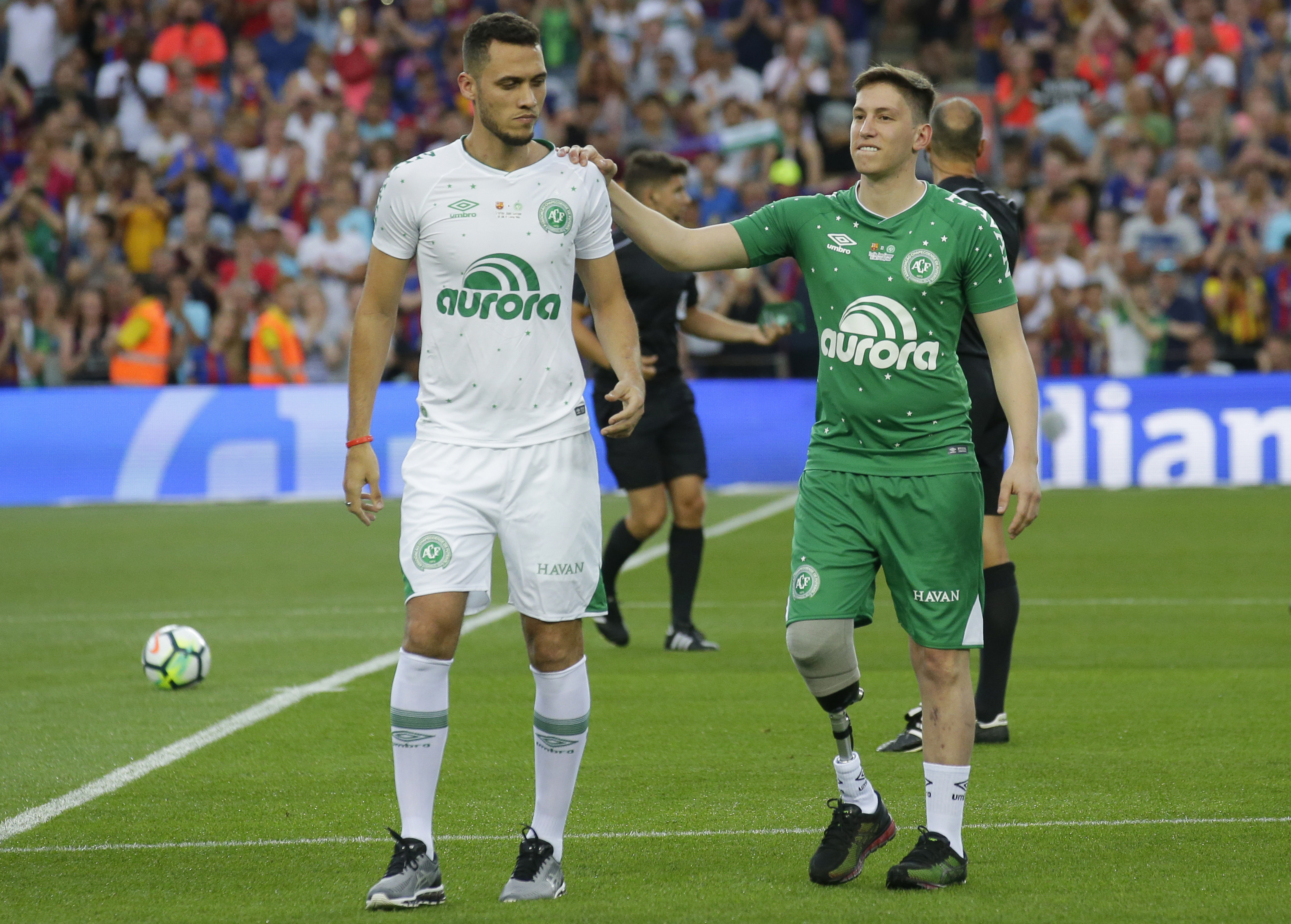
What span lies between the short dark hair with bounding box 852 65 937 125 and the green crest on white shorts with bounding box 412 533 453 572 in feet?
5.43

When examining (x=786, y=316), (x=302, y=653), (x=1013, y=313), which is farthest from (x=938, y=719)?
(x=302, y=653)

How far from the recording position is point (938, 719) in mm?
4738

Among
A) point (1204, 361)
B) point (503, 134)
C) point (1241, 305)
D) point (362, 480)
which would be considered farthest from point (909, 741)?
point (1241, 305)

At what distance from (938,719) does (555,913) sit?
1.17 metres

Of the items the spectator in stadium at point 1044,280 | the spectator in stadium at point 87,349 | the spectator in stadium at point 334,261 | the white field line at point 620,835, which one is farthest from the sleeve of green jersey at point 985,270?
the spectator in stadium at point 87,349

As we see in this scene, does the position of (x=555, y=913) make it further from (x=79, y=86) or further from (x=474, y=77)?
(x=79, y=86)

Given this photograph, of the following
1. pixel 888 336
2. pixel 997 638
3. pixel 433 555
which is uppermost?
pixel 888 336

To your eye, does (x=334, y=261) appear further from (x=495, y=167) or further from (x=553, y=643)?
(x=553, y=643)

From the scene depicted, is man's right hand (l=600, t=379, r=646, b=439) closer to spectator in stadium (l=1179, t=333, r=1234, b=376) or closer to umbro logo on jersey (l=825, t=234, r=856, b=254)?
umbro logo on jersey (l=825, t=234, r=856, b=254)

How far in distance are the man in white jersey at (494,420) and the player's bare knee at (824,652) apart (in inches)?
21.6

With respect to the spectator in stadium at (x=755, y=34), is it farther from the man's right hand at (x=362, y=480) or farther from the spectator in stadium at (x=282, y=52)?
the man's right hand at (x=362, y=480)

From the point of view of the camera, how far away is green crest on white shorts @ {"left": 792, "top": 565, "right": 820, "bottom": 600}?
4734mm

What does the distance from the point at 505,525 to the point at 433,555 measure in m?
0.22

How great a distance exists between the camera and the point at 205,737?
682cm
